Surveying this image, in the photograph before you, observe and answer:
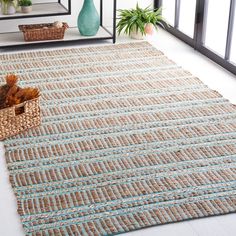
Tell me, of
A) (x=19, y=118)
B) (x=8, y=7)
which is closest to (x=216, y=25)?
(x=8, y=7)

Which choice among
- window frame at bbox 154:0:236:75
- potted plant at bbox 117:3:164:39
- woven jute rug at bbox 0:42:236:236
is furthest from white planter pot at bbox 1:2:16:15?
window frame at bbox 154:0:236:75

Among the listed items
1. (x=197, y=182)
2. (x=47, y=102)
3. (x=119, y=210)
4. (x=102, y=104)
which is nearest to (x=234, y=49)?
(x=102, y=104)

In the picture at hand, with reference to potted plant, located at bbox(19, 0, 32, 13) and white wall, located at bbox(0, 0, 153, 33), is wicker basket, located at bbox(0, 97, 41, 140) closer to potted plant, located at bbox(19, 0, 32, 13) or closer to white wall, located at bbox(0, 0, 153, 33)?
potted plant, located at bbox(19, 0, 32, 13)

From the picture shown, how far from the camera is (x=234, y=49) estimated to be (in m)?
3.74

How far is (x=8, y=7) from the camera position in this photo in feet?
12.9

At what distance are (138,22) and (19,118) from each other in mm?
1900

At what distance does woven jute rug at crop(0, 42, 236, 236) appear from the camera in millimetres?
2203

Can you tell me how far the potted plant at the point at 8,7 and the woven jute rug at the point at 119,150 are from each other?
38 centimetres

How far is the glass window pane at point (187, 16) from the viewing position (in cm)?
429

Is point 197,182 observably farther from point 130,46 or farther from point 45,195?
point 130,46

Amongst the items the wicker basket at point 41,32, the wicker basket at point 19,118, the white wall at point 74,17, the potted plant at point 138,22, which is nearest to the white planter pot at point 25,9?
the wicker basket at point 41,32

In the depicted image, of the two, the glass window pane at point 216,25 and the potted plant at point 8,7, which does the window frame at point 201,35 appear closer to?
the glass window pane at point 216,25

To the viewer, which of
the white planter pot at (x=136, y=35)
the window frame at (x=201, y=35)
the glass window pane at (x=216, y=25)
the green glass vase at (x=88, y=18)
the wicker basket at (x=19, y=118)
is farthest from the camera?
the white planter pot at (x=136, y=35)

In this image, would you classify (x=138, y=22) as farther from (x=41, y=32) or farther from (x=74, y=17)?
(x=41, y=32)
